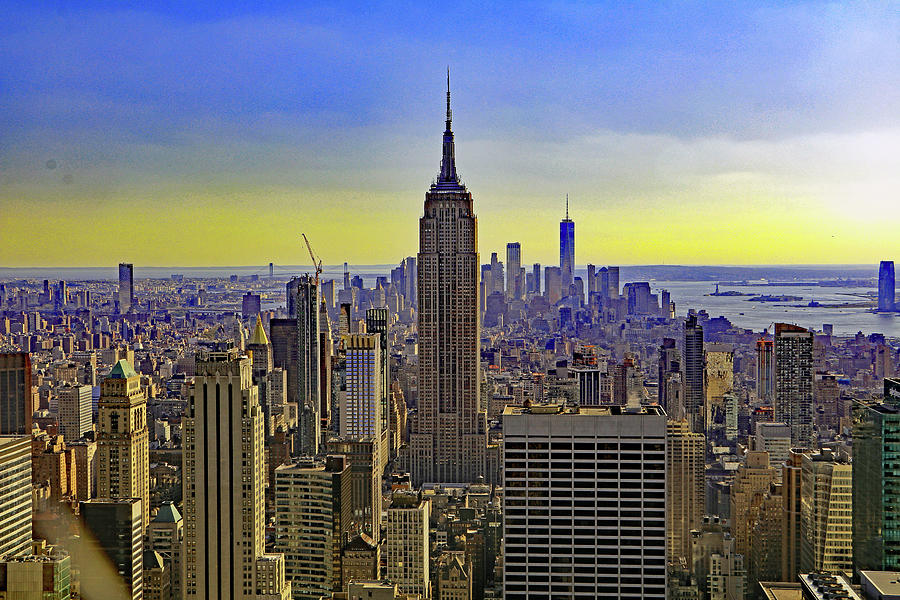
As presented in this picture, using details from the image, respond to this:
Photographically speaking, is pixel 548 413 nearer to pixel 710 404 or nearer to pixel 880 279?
pixel 880 279

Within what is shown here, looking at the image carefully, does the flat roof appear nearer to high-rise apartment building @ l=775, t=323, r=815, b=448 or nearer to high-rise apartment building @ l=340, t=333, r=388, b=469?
high-rise apartment building @ l=775, t=323, r=815, b=448

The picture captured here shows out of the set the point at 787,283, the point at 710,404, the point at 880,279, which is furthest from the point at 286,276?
the point at 710,404

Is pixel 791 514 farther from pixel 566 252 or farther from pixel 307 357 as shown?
pixel 307 357

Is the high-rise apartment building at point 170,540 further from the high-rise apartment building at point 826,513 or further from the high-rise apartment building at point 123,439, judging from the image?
the high-rise apartment building at point 826,513

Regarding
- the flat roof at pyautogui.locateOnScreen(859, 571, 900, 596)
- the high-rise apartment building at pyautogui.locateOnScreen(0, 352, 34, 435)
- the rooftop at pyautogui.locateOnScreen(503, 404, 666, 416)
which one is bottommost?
the flat roof at pyautogui.locateOnScreen(859, 571, 900, 596)

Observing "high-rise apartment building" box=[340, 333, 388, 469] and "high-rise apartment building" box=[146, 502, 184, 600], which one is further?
"high-rise apartment building" box=[340, 333, 388, 469]

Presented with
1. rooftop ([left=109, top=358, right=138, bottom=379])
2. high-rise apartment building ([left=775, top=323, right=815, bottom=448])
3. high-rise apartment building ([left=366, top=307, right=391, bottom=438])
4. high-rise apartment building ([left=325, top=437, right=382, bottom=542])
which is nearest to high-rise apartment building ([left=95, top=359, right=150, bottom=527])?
rooftop ([left=109, top=358, right=138, bottom=379])
